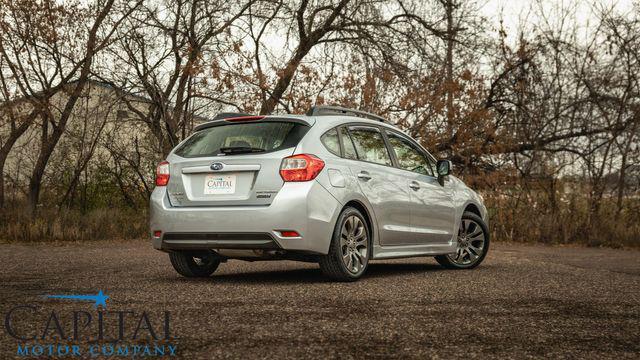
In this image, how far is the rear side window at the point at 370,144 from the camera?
26.8 ft

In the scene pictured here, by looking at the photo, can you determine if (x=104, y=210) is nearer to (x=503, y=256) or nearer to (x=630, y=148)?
(x=503, y=256)

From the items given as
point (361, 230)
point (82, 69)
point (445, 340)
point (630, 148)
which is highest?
point (82, 69)

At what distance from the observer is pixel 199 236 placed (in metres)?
7.36

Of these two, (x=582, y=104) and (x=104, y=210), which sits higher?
(x=582, y=104)

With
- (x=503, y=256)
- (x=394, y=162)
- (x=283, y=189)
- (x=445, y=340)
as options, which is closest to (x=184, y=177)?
(x=283, y=189)

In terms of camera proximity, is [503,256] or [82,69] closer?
[503,256]

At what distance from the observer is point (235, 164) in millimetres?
7305

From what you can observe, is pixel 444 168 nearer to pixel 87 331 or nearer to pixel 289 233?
pixel 289 233

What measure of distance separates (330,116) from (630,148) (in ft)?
35.9

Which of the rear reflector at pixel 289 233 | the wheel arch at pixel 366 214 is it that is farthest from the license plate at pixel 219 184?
the wheel arch at pixel 366 214

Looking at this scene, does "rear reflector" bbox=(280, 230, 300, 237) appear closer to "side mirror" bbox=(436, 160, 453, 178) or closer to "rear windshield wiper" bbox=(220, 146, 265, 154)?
"rear windshield wiper" bbox=(220, 146, 265, 154)

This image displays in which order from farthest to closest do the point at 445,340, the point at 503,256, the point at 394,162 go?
1. the point at 503,256
2. the point at 394,162
3. the point at 445,340

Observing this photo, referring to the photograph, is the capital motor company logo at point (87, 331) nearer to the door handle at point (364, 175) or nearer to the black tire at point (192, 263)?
the black tire at point (192, 263)

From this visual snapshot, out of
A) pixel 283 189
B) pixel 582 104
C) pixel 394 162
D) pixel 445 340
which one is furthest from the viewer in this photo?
pixel 582 104
